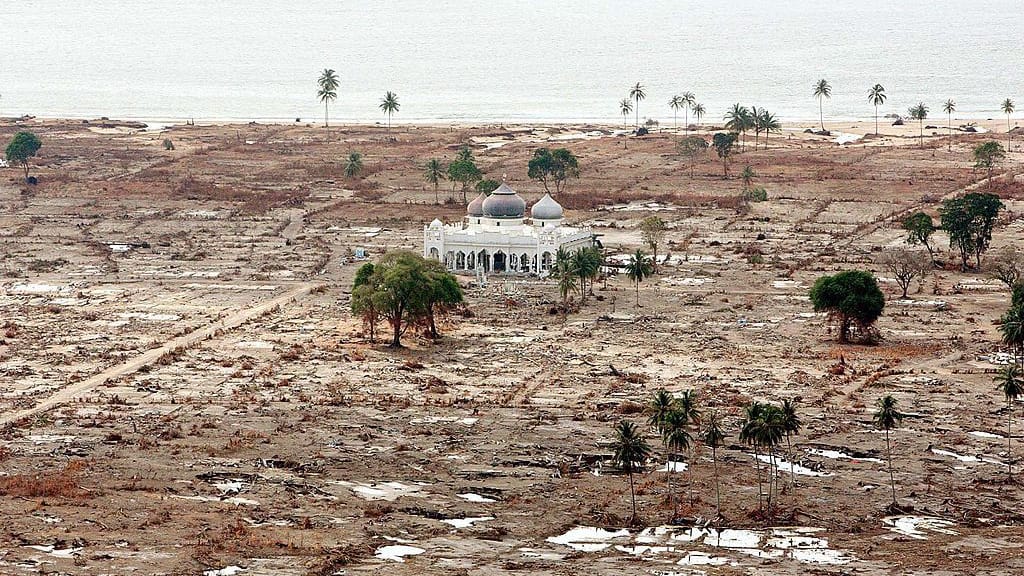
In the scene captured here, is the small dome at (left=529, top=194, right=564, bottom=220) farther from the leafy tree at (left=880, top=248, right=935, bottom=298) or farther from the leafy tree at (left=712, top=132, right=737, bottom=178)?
the leafy tree at (left=712, top=132, right=737, bottom=178)

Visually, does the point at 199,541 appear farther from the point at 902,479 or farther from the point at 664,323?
the point at 664,323

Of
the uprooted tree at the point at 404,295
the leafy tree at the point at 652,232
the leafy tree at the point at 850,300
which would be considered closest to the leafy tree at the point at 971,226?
the leafy tree at the point at 652,232

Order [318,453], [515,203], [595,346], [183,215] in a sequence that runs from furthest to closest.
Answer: [183,215]
[515,203]
[595,346]
[318,453]

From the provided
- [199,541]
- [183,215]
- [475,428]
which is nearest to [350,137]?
[183,215]

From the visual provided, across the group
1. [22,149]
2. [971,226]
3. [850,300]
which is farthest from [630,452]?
[22,149]

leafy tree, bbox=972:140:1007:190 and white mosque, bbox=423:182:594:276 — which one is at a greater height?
leafy tree, bbox=972:140:1007:190

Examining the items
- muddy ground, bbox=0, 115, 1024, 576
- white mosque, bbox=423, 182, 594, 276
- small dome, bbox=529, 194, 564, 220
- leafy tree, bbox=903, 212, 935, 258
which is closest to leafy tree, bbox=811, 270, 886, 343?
muddy ground, bbox=0, 115, 1024, 576

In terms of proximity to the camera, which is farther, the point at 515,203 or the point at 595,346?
the point at 515,203
